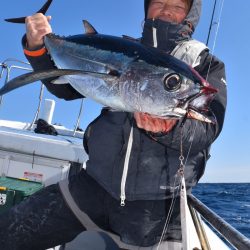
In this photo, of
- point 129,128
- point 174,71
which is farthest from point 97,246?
point 174,71

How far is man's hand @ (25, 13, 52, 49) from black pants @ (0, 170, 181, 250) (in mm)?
1123

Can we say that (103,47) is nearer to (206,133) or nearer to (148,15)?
(206,133)

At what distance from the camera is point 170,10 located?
9.49ft

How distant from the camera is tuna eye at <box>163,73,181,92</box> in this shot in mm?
1811

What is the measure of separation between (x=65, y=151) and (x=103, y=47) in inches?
117

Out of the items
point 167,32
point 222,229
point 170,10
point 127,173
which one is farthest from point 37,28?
point 222,229

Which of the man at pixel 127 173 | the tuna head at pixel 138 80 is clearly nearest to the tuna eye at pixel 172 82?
the tuna head at pixel 138 80

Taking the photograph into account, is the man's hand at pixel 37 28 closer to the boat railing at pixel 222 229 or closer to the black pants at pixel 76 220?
the black pants at pixel 76 220

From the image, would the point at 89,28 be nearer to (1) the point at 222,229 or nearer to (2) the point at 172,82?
(2) the point at 172,82

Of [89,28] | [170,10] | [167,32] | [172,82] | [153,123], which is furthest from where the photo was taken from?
[170,10]

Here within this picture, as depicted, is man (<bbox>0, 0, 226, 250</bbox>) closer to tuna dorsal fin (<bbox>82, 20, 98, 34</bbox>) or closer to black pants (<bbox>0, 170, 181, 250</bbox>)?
black pants (<bbox>0, 170, 181, 250</bbox>)

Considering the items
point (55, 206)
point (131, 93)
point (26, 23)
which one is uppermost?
point (26, 23)

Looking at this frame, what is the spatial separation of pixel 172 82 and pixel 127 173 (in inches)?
35.2

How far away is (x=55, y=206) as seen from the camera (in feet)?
9.05
